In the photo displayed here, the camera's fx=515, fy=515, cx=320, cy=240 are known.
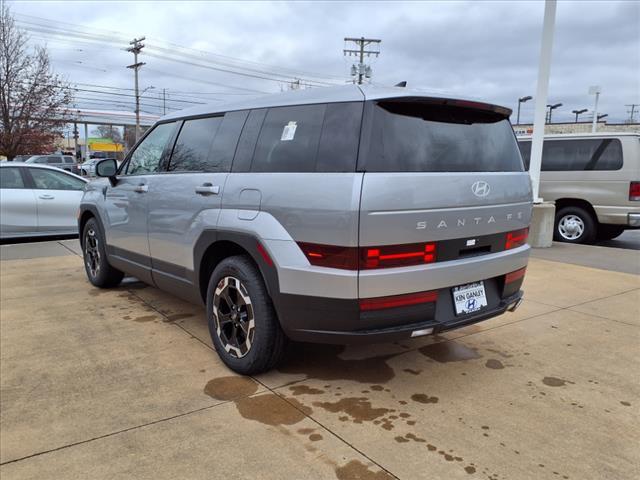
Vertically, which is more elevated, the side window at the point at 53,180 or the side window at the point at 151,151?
the side window at the point at 151,151

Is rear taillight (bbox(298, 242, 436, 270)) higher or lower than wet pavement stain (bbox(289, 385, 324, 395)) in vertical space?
higher

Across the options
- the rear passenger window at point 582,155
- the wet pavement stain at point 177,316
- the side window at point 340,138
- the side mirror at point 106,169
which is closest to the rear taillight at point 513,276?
the side window at point 340,138

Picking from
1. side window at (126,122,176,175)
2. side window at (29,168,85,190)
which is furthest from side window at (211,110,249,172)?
side window at (29,168,85,190)

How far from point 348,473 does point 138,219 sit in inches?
123

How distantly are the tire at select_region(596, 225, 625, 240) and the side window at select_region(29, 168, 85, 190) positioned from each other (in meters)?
10.0

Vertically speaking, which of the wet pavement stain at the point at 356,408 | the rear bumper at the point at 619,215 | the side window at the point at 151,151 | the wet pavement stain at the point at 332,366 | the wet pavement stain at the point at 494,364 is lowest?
the wet pavement stain at the point at 356,408

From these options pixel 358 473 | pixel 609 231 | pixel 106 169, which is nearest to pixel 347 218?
pixel 358 473

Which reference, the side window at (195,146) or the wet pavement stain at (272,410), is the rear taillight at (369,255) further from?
the side window at (195,146)

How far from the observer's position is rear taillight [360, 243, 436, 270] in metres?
2.78

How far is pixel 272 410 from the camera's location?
3.02 metres

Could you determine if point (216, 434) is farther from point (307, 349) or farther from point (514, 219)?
point (514, 219)

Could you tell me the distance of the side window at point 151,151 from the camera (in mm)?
4559

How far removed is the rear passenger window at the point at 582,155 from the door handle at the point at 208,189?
825 centimetres

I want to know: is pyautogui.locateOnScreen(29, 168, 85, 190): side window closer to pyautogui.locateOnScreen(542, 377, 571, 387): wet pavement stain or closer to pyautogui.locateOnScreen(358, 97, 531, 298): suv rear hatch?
pyautogui.locateOnScreen(358, 97, 531, 298): suv rear hatch
